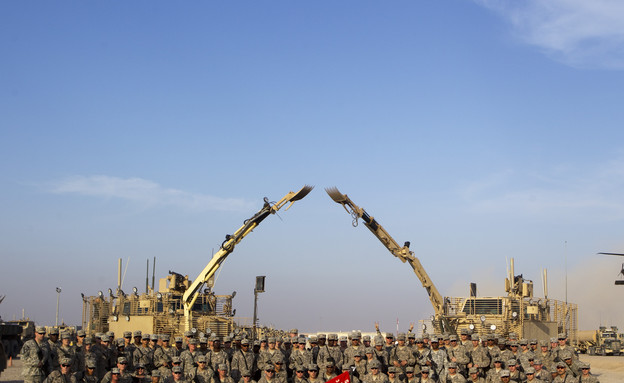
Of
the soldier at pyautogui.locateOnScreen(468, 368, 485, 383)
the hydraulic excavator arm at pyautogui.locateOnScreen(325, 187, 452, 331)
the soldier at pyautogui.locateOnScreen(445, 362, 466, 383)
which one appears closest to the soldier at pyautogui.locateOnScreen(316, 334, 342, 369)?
the soldier at pyautogui.locateOnScreen(445, 362, 466, 383)

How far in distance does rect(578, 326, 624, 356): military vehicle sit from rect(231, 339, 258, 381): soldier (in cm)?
3432

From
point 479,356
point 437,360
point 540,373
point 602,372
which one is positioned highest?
point 479,356

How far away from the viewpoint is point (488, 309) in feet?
97.6

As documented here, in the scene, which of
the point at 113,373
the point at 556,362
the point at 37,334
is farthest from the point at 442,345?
the point at 37,334

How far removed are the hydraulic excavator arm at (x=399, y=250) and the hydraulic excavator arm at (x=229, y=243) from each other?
164 cm

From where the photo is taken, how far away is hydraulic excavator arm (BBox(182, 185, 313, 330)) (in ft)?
94.6

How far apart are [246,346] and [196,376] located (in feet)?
4.92

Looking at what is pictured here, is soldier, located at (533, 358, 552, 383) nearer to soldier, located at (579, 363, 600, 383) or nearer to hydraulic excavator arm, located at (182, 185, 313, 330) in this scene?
soldier, located at (579, 363, 600, 383)

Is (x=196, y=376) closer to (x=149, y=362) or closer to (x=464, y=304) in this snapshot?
(x=149, y=362)

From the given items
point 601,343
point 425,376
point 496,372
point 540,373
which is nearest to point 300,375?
point 425,376

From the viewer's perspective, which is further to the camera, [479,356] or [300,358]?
[479,356]

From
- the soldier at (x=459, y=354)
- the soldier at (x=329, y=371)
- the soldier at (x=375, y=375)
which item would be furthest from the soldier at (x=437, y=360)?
the soldier at (x=329, y=371)

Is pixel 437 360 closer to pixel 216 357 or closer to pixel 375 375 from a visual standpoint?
pixel 375 375

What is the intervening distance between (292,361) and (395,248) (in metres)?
14.3
